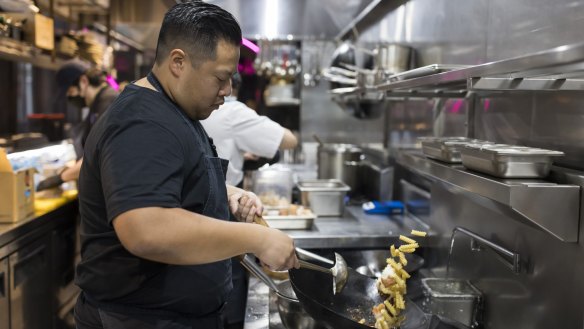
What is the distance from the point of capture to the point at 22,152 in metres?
3.91

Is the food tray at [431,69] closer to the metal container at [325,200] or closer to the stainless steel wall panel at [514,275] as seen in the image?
the stainless steel wall panel at [514,275]

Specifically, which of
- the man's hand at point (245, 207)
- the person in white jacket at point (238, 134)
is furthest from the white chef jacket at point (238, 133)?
the man's hand at point (245, 207)

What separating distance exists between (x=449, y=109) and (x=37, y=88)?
468cm

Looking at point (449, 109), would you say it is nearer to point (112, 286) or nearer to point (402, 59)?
point (402, 59)

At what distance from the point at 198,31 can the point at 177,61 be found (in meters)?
0.09

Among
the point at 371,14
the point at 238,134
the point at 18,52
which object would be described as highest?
the point at 371,14

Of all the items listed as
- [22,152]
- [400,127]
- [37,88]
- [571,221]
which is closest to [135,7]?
[37,88]

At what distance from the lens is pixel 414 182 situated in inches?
124

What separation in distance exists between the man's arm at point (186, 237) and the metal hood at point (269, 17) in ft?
12.7

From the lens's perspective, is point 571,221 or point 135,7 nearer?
point 571,221

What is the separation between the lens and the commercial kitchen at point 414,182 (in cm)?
142

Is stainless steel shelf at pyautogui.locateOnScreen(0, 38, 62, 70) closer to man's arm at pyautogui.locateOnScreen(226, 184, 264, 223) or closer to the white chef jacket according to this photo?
the white chef jacket

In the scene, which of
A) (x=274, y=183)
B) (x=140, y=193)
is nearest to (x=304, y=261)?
(x=140, y=193)

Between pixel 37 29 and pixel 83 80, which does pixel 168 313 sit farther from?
pixel 37 29
